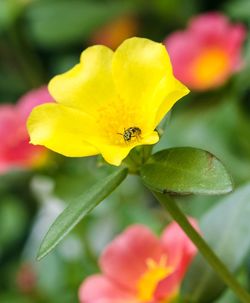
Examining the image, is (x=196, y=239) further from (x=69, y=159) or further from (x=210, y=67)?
(x=210, y=67)

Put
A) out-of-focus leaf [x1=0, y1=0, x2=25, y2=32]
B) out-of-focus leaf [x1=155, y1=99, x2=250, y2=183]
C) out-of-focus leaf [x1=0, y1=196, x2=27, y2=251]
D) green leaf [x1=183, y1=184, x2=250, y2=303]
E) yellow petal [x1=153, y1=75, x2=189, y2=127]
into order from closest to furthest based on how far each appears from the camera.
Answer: yellow petal [x1=153, y1=75, x2=189, y2=127] → green leaf [x1=183, y1=184, x2=250, y2=303] → out-of-focus leaf [x1=155, y1=99, x2=250, y2=183] → out-of-focus leaf [x1=0, y1=196, x2=27, y2=251] → out-of-focus leaf [x1=0, y1=0, x2=25, y2=32]

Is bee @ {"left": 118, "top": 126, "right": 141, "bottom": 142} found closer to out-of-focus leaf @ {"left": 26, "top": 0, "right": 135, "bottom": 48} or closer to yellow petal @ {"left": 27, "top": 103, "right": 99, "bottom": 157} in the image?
yellow petal @ {"left": 27, "top": 103, "right": 99, "bottom": 157}

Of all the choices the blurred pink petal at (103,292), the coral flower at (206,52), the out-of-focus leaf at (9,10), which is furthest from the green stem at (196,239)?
the out-of-focus leaf at (9,10)

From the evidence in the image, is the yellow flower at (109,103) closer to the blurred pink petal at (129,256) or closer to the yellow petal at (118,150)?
the yellow petal at (118,150)

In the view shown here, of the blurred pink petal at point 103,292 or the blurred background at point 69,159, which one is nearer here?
the blurred pink petal at point 103,292

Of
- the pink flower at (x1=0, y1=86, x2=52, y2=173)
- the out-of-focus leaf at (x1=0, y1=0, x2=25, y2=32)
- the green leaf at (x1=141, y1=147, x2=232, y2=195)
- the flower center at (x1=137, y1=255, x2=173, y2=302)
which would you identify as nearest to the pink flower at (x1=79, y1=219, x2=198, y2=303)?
the flower center at (x1=137, y1=255, x2=173, y2=302)

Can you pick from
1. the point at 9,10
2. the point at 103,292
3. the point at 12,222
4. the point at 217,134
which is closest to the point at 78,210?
the point at 103,292
